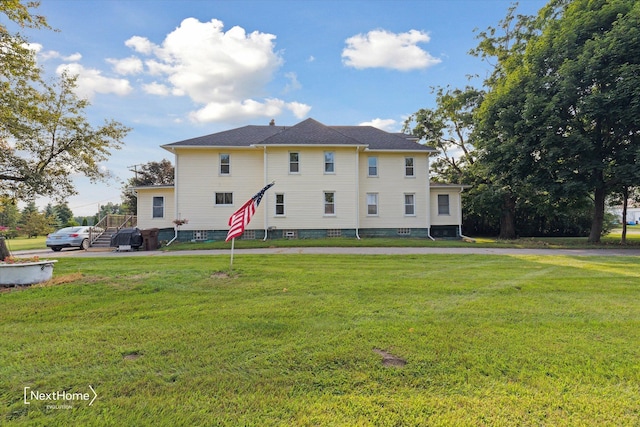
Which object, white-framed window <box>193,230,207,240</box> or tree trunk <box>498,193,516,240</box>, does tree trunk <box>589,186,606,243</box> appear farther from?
white-framed window <box>193,230,207,240</box>

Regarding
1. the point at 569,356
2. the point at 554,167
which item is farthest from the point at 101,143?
the point at 554,167

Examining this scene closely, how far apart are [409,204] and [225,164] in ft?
40.4

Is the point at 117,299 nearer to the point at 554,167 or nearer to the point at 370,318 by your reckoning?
the point at 370,318

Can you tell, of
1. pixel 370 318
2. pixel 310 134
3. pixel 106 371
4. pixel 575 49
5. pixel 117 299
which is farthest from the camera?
pixel 310 134

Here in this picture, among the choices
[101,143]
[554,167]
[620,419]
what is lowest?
[620,419]

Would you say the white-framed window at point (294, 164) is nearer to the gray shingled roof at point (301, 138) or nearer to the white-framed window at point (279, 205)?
the gray shingled roof at point (301, 138)

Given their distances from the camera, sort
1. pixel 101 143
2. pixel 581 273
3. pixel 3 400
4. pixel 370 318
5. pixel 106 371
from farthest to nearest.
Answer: pixel 101 143, pixel 581 273, pixel 370 318, pixel 106 371, pixel 3 400

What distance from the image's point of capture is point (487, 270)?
804cm

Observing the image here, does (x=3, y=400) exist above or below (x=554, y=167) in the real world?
below

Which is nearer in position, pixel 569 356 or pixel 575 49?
pixel 569 356

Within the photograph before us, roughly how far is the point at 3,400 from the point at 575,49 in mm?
22400

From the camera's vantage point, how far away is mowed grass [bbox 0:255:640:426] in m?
2.32

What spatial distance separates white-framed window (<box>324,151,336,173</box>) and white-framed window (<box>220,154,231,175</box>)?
6170 millimetres

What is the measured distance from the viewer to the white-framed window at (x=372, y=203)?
19.9m
